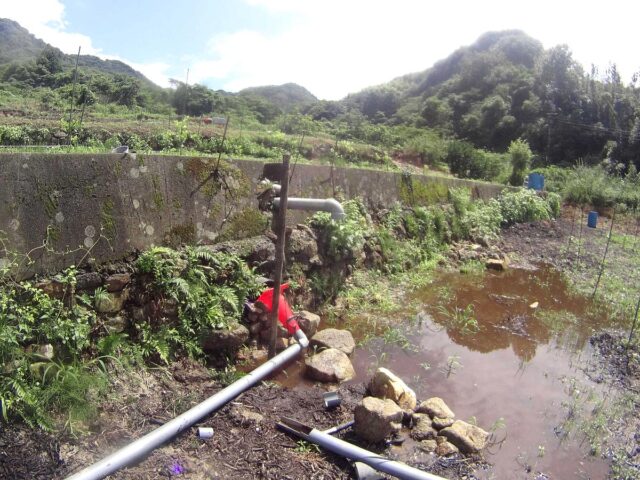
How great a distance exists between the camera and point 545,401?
187 inches

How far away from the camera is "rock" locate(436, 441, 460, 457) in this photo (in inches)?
142

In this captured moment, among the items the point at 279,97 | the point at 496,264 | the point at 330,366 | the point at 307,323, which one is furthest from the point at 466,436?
the point at 279,97

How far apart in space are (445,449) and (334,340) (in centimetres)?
191

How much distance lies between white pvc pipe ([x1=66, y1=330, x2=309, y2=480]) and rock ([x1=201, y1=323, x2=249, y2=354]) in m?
0.40

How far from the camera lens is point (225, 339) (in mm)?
4359

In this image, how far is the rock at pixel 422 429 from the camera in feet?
12.5

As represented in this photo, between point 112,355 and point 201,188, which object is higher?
point 201,188

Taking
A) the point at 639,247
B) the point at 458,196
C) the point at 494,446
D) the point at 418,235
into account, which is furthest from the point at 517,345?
Result: the point at 639,247

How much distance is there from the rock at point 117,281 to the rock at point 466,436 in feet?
9.46

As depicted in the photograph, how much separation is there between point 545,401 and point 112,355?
4.09 meters

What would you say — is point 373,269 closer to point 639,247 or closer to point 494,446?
point 494,446

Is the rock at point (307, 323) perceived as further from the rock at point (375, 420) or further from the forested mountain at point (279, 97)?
the forested mountain at point (279, 97)

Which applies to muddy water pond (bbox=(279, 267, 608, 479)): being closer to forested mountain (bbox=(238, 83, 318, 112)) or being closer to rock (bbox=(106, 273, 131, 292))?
rock (bbox=(106, 273, 131, 292))

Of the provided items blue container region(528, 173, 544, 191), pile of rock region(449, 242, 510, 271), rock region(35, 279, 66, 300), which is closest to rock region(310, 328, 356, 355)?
rock region(35, 279, 66, 300)
